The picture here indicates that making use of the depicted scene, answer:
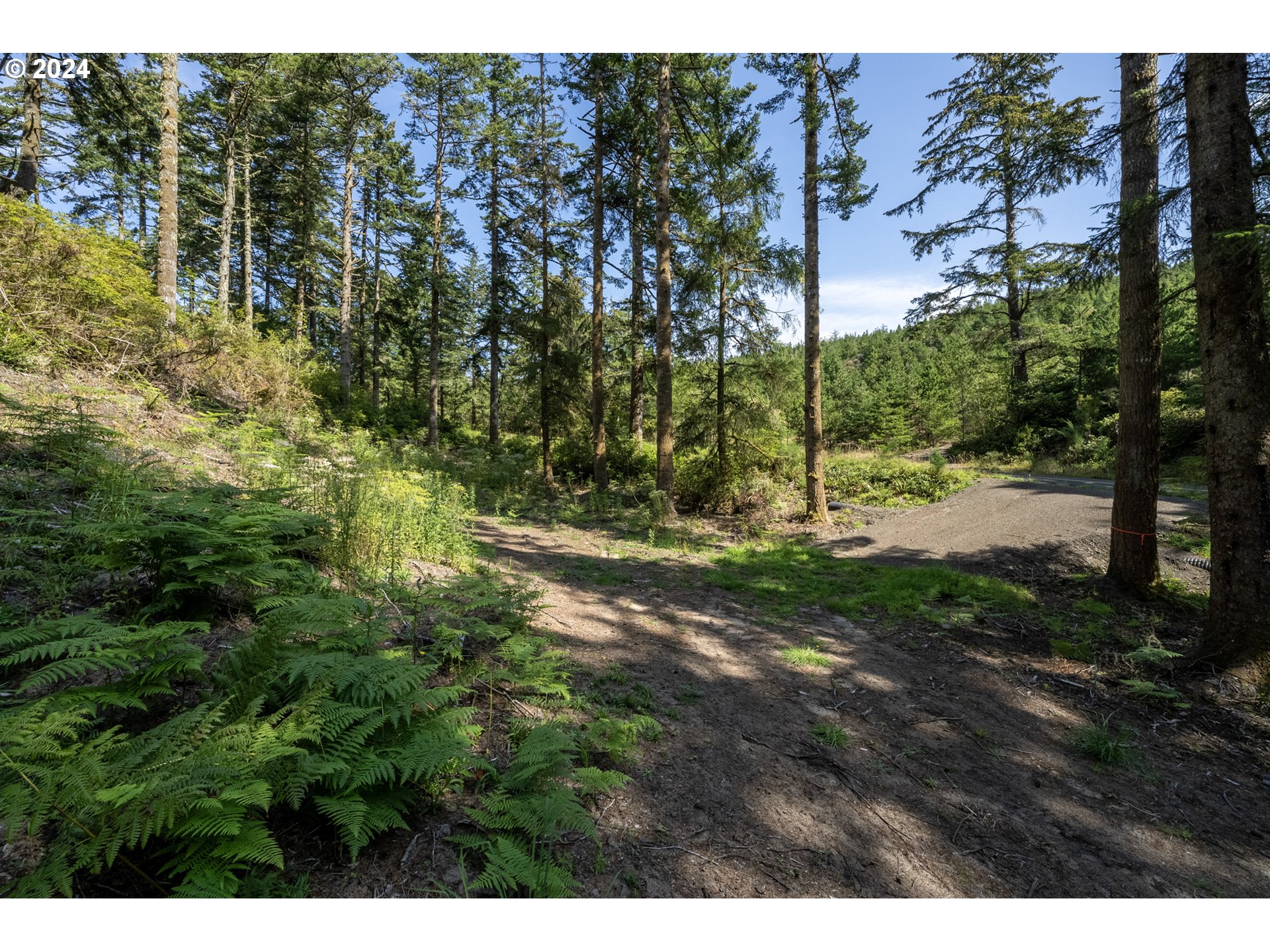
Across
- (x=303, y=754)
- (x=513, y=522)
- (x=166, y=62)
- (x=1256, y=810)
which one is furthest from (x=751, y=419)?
(x=166, y=62)

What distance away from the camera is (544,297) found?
15000 millimetres

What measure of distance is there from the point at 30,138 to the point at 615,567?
15.3 metres

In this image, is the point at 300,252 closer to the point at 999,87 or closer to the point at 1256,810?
the point at 999,87

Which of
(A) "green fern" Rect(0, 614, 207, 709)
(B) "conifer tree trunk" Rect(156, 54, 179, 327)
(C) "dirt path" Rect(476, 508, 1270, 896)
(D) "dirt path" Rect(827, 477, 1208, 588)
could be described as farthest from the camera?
(B) "conifer tree trunk" Rect(156, 54, 179, 327)

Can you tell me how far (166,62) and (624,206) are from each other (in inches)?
395

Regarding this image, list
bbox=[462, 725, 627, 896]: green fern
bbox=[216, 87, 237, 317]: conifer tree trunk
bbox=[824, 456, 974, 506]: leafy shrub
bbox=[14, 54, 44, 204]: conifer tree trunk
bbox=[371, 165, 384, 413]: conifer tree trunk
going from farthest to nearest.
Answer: bbox=[371, 165, 384, 413]: conifer tree trunk
bbox=[216, 87, 237, 317]: conifer tree trunk
bbox=[824, 456, 974, 506]: leafy shrub
bbox=[14, 54, 44, 204]: conifer tree trunk
bbox=[462, 725, 627, 896]: green fern

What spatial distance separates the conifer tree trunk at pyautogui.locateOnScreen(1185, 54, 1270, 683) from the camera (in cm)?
469

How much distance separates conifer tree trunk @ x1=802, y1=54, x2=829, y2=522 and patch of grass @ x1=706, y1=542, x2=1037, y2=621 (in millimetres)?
2910

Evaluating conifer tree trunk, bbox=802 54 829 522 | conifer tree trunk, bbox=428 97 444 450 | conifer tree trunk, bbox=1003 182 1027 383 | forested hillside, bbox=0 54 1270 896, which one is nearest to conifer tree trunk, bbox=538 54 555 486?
forested hillside, bbox=0 54 1270 896

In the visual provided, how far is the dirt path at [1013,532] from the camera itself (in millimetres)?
7742

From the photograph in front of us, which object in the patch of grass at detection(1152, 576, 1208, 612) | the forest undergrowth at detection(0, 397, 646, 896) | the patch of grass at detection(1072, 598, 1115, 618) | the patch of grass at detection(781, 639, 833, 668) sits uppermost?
the forest undergrowth at detection(0, 397, 646, 896)

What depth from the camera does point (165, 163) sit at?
994cm

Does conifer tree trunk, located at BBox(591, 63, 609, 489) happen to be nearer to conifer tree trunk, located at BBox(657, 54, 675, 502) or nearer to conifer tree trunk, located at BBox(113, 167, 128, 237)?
conifer tree trunk, located at BBox(657, 54, 675, 502)

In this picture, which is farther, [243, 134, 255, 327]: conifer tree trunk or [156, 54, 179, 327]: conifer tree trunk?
[243, 134, 255, 327]: conifer tree trunk
